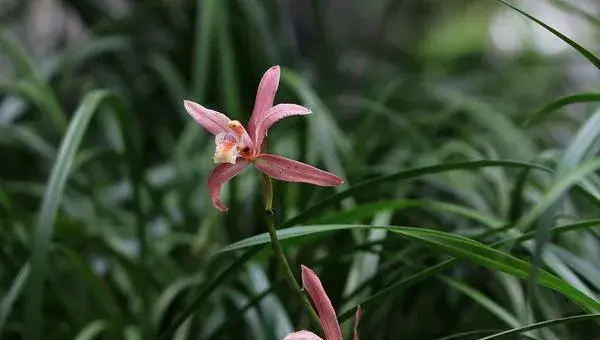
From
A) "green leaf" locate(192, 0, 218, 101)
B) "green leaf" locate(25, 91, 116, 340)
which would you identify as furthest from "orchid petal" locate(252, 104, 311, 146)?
"green leaf" locate(192, 0, 218, 101)

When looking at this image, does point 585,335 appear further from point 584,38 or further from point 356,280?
point 584,38

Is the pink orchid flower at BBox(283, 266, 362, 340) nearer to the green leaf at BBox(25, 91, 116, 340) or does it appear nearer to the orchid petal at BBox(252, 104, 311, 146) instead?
the orchid petal at BBox(252, 104, 311, 146)

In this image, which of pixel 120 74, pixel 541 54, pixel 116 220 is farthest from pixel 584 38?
pixel 116 220

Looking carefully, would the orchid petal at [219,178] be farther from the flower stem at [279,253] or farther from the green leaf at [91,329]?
the green leaf at [91,329]

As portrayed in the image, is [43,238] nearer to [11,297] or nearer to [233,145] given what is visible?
[11,297]

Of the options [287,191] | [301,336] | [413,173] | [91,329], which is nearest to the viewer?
[301,336]

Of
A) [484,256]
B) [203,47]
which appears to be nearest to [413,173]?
[484,256]
